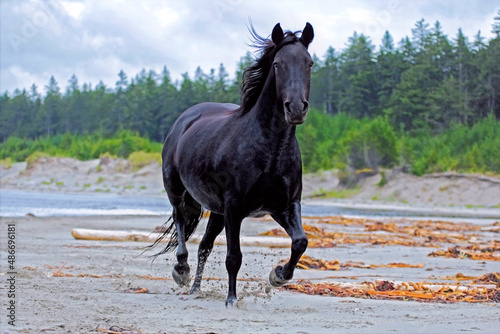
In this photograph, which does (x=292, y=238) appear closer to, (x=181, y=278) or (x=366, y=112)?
(x=181, y=278)

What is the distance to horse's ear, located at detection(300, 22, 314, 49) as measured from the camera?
617cm

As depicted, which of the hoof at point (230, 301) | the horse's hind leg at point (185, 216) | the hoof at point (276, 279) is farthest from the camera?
the horse's hind leg at point (185, 216)

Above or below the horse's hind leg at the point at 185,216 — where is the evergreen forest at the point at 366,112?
above

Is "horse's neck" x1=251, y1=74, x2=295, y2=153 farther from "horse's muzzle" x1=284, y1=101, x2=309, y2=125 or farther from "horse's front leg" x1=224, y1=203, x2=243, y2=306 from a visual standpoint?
"horse's front leg" x1=224, y1=203, x2=243, y2=306

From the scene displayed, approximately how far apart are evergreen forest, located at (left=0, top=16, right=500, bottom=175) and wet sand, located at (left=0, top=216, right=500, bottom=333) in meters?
36.3

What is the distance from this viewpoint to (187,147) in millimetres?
7422

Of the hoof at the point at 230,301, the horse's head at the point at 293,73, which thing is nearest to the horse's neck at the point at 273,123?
the horse's head at the point at 293,73

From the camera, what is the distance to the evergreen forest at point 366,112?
48312 millimetres

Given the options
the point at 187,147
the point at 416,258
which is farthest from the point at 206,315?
the point at 416,258

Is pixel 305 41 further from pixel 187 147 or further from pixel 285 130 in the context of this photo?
pixel 187 147

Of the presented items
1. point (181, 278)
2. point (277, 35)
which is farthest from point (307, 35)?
point (181, 278)

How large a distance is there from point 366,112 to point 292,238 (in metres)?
71.2

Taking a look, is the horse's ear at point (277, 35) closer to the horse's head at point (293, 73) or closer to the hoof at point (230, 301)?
the horse's head at point (293, 73)

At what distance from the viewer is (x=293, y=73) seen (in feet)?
19.0
